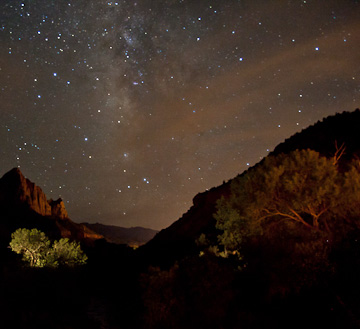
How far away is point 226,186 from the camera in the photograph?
7488 centimetres

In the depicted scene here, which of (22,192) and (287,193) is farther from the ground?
(22,192)

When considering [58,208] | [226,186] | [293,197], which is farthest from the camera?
[58,208]

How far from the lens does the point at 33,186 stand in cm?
13062

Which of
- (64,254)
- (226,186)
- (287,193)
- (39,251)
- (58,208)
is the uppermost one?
(58,208)

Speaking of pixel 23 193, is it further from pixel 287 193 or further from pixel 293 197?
pixel 293 197

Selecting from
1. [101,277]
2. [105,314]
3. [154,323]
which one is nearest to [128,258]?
[101,277]

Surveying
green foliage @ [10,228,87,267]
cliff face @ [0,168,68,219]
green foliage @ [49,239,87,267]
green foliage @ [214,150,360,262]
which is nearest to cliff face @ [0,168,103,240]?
cliff face @ [0,168,68,219]

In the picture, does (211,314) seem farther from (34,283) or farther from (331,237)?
(34,283)

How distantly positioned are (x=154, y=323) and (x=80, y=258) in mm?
32520

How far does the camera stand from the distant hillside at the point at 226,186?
53.3m

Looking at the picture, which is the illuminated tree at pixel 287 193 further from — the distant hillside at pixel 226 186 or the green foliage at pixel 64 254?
the green foliage at pixel 64 254

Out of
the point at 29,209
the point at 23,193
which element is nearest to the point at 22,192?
the point at 23,193

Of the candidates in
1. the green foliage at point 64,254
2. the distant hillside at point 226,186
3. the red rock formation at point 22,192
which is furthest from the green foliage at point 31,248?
the red rock formation at point 22,192

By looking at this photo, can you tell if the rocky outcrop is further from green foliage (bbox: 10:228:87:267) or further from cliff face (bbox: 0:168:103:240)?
green foliage (bbox: 10:228:87:267)
